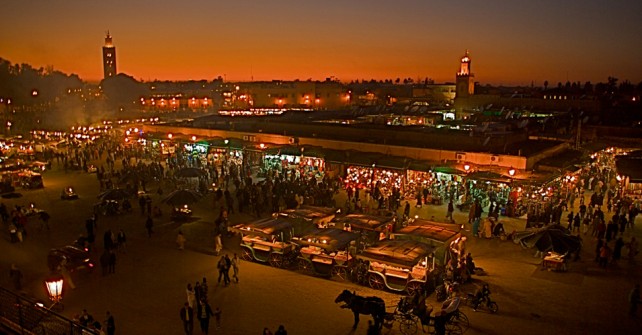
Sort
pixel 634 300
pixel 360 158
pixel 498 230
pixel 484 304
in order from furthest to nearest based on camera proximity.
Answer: pixel 360 158
pixel 498 230
pixel 484 304
pixel 634 300

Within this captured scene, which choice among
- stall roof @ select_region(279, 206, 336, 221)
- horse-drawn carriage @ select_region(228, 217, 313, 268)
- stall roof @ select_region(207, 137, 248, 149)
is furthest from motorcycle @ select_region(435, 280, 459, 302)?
stall roof @ select_region(207, 137, 248, 149)

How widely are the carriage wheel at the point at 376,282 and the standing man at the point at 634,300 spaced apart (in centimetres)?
577

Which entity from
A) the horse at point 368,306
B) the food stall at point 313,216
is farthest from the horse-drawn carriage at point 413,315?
the food stall at point 313,216

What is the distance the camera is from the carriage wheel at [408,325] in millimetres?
10883

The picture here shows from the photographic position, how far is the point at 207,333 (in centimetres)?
1084

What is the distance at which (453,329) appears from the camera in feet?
34.9

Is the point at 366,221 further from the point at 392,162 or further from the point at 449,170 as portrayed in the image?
the point at 392,162

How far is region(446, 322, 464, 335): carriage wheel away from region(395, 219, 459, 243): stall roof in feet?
10.0

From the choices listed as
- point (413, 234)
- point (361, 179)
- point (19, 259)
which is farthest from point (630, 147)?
point (19, 259)

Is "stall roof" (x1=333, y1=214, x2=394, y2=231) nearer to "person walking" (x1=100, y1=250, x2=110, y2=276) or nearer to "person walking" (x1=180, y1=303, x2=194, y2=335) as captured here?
"person walking" (x1=180, y1=303, x2=194, y2=335)

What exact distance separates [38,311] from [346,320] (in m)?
6.39

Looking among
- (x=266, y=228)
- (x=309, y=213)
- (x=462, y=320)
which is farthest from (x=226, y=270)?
(x=462, y=320)

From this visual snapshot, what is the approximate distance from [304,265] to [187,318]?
4513 mm

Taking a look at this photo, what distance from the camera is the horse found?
10.5 m
